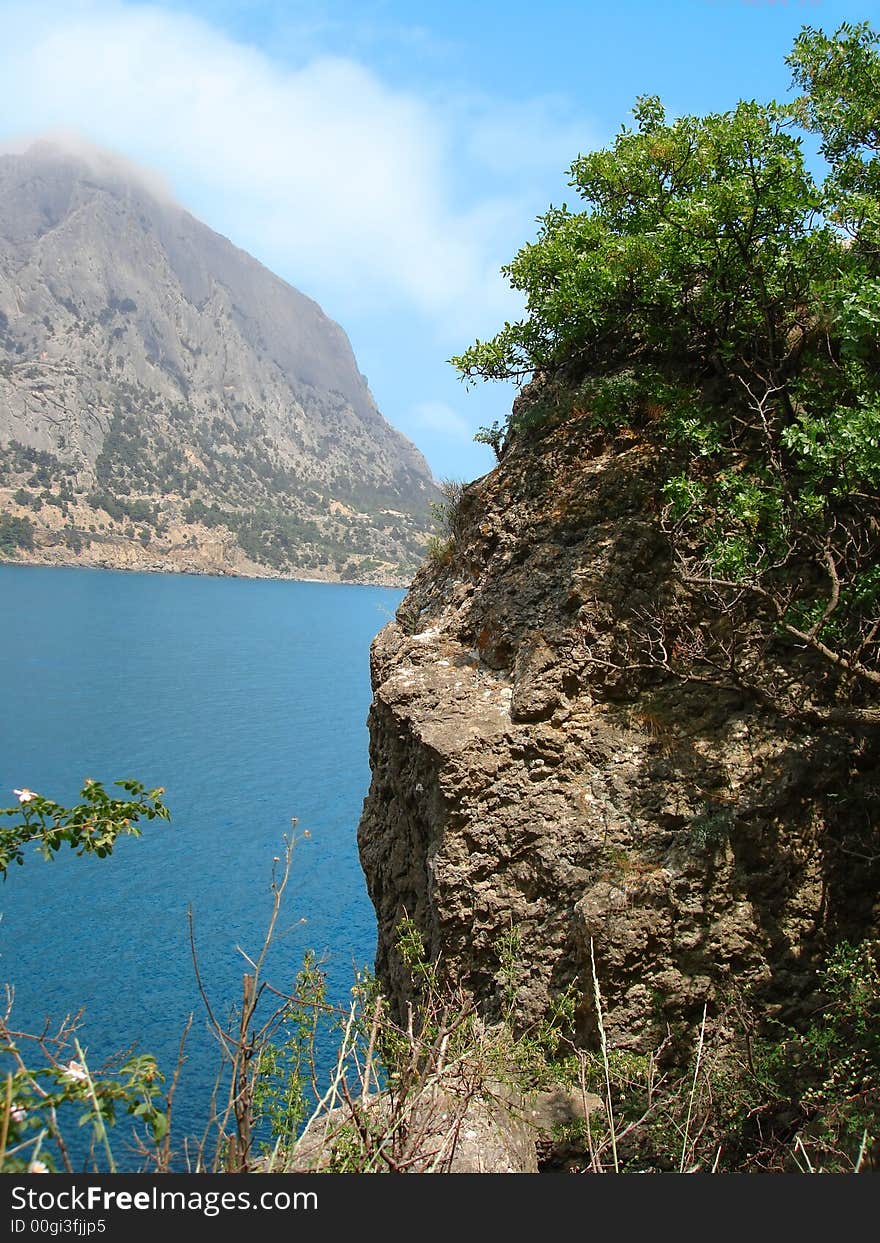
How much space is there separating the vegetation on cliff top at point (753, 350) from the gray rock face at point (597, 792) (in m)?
0.47

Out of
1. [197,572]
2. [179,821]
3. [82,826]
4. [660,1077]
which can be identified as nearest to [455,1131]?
[82,826]

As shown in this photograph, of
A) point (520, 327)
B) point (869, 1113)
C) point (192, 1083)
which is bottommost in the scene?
point (192, 1083)

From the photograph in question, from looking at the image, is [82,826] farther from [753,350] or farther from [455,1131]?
[753,350]

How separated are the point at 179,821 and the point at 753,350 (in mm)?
24443

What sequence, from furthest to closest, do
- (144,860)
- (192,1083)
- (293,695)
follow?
(293,695), (144,860), (192,1083)

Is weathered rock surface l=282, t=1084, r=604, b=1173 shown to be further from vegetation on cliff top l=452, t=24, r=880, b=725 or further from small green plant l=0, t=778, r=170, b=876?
vegetation on cliff top l=452, t=24, r=880, b=725

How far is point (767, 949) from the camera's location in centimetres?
648

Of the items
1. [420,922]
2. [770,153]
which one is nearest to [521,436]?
[770,153]

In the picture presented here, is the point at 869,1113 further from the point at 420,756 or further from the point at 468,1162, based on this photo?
the point at 420,756

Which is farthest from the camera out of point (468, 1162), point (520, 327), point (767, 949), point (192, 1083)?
point (192, 1083)

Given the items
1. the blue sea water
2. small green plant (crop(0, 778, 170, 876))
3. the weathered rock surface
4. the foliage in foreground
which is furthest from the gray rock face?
small green plant (crop(0, 778, 170, 876))

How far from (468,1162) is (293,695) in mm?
45538

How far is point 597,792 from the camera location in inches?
287

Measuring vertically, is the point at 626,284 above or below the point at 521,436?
above
